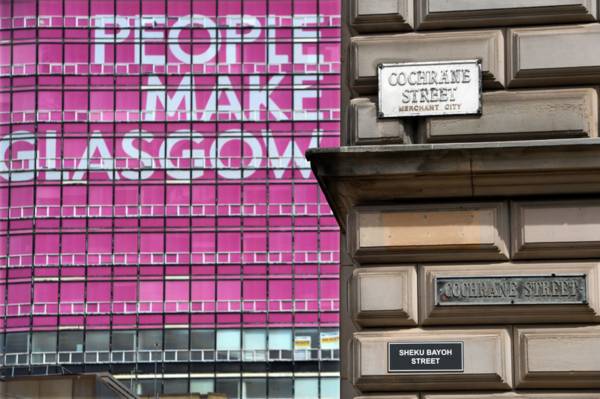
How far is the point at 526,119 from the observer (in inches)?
548

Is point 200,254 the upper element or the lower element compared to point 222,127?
lower

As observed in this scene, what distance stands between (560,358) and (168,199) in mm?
91557

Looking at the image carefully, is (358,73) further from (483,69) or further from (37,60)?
(37,60)

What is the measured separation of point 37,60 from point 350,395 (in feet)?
303

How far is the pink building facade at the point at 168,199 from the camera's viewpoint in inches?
4072

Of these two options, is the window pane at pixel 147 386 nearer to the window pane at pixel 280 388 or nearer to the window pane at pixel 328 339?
the window pane at pixel 280 388

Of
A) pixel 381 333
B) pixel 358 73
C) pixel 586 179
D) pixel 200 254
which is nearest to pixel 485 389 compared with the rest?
pixel 381 333

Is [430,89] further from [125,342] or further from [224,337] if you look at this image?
[125,342]

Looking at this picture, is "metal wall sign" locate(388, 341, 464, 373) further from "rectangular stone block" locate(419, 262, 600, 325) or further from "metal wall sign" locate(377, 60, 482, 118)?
"metal wall sign" locate(377, 60, 482, 118)

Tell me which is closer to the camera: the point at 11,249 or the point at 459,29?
the point at 459,29

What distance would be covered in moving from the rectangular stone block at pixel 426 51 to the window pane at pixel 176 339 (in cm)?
8977

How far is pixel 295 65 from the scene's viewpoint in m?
105

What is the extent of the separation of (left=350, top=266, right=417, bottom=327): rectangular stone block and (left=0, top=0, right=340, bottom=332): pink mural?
88.6 m

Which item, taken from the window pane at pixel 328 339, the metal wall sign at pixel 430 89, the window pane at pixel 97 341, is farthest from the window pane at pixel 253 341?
the metal wall sign at pixel 430 89
